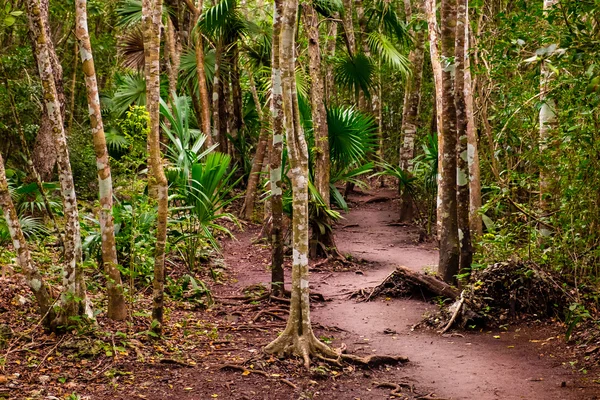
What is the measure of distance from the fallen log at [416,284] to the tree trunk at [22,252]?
4920mm

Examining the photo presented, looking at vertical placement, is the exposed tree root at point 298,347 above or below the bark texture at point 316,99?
below

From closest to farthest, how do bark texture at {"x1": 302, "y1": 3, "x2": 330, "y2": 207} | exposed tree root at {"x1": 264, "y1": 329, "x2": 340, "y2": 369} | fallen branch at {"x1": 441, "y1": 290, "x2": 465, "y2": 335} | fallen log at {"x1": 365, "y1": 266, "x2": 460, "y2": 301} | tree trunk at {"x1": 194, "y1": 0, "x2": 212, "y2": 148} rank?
exposed tree root at {"x1": 264, "y1": 329, "x2": 340, "y2": 369}
fallen branch at {"x1": 441, "y1": 290, "x2": 465, "y2": 335}
fallen log at {"x1": 365, "y1": 266, "x2": 460, "y2": 301}
bark texture at {"x1": 302, "y1": 3, "x2": 330, "y2": 207}
tree trunk at {"x1": 194, "y1": 0, "x2": 212, "y2": 148}

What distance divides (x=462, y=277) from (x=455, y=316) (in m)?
0.62

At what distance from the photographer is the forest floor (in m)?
5.55

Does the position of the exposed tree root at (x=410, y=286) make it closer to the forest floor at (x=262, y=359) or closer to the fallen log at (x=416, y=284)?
the fallen log at (x=416, y=284)

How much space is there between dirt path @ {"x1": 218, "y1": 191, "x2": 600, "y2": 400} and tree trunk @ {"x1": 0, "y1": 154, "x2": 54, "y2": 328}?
9.73ft

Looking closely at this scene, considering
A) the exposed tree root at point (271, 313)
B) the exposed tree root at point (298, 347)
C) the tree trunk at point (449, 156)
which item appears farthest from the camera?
the tree trunk at point (449, 156)

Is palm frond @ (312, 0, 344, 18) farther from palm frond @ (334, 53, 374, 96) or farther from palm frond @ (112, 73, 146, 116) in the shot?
palm frond @ (112, 73, 146, 116)

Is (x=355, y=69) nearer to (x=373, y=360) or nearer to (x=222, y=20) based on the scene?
(x=222, y=20)

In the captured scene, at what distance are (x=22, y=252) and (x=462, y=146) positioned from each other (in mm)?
5512

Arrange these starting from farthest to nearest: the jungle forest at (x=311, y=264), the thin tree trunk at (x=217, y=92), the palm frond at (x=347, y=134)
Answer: the thin tree trunk at (x=217, y=92)
the palm frond at (x=347, y=134)
the jungle forest at (x=311, y=264)

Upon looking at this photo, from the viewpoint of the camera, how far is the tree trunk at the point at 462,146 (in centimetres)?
817

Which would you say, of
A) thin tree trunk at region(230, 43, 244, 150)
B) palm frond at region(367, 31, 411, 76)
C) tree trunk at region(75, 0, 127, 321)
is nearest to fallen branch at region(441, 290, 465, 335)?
tree trunk at region(75, 0, 127, 321)

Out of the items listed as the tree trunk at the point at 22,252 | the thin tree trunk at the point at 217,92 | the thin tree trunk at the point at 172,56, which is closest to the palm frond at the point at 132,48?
the thin tree trunk at the point at 172,56
